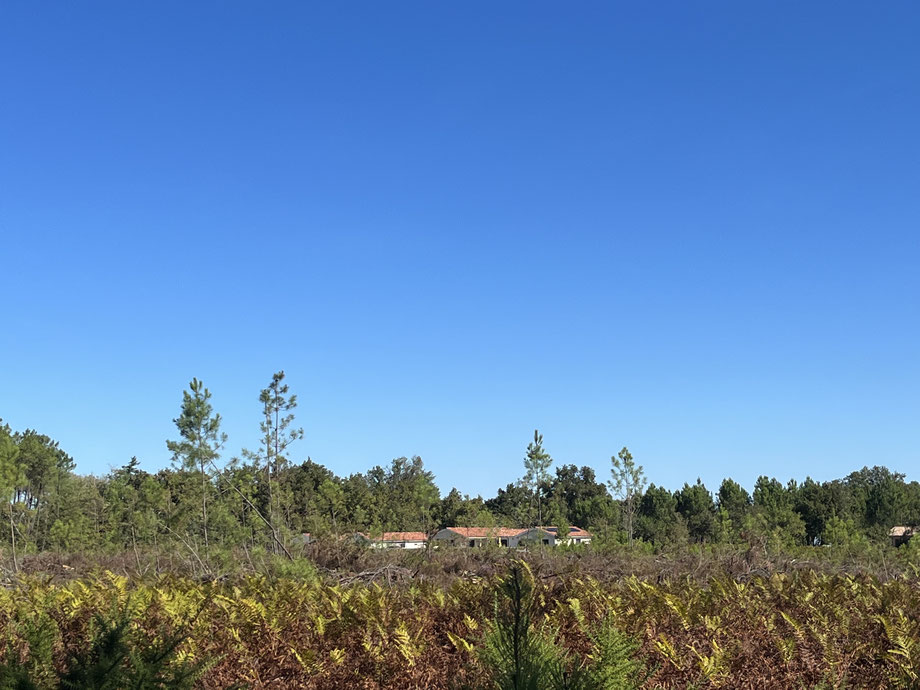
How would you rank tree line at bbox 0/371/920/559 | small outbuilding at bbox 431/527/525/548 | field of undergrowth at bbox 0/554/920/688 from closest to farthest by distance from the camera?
field of undergrowth at bbox 0/554/920/688 < small outbuilding at bbox 431/527/525/548 < tree line at bbox 0/371/920/559

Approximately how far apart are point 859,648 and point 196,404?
24.2 m

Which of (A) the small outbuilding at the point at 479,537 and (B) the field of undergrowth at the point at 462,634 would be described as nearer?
(B) the field of undergrowth at the point at 462,634

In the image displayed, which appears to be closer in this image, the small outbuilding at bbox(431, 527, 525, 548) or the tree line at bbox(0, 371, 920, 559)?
the small outbuilding at bbox(431, 527, 525, 548)

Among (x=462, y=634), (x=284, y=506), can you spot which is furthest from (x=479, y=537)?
(x=462, y=634)

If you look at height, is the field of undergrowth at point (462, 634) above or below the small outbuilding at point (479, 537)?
below

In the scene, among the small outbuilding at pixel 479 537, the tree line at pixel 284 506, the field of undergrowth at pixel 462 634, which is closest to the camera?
the field of undergrowth at pixel 462 634

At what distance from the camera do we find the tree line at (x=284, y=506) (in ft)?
80.9

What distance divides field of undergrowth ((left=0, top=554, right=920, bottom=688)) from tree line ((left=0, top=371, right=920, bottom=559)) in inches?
134

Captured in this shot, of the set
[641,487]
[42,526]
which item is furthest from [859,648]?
[42,526]

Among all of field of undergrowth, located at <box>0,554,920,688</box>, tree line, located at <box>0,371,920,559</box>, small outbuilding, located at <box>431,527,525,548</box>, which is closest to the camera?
field of undergrowth, located at <box>0,554,920,688</box>

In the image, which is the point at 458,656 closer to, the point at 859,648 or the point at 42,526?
the point at 859,648

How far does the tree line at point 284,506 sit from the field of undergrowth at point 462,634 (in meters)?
3.42

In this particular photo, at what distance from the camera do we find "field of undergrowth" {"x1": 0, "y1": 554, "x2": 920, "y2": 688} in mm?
4371

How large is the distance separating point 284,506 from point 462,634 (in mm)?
30766
